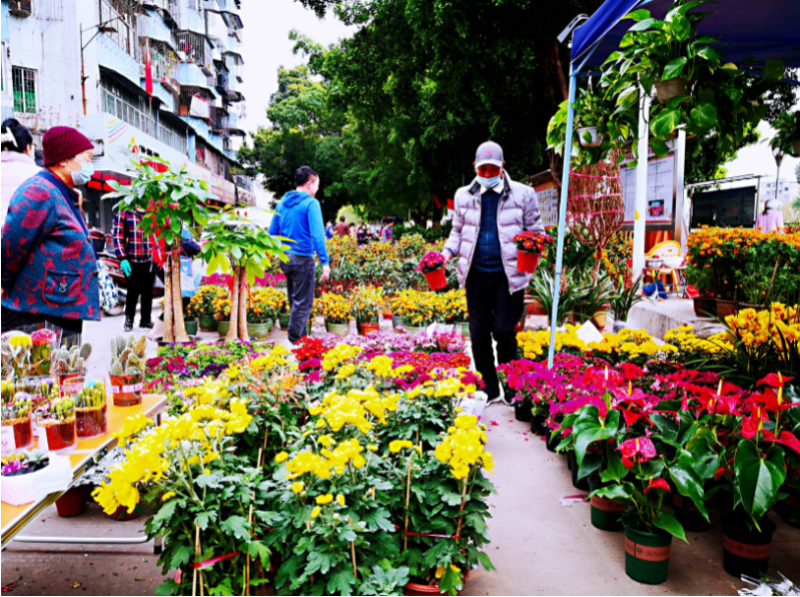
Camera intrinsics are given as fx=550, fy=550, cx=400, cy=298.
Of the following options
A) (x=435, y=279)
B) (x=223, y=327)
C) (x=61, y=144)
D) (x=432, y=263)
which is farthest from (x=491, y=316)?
(x=223, y=327)

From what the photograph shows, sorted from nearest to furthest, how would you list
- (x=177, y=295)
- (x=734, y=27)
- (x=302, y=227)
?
(x=734, y=27) < (x=177, y=295) < (x=302, y=227)

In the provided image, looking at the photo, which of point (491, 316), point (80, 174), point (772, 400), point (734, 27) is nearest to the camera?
point (772, 400)

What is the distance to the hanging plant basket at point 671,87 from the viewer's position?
2.61 m

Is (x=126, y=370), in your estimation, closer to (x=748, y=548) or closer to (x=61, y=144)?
(x=61, y=144)

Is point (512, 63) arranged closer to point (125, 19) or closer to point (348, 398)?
point (125, 19)

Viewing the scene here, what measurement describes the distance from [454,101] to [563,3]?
2698 millimetres

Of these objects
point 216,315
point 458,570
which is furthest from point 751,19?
point 216,315

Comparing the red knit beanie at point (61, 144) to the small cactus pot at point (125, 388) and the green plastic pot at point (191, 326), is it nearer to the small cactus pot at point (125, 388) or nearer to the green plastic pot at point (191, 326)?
the small cactus pot at point (125, 388)

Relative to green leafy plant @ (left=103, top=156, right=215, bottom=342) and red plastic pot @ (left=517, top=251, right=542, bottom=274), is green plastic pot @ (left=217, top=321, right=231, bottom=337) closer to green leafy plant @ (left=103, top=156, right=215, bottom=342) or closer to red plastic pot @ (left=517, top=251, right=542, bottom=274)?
green leafy plant @ (left=103, top=156, right=215, bottom=342)

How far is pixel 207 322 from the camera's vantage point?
25.2ft

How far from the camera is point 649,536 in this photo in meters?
2.28

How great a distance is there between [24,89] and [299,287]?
3.69 metres

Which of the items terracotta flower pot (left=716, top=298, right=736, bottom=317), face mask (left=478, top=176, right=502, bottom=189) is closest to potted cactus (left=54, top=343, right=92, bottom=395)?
face mask (left=478, top=176, right=502, bottom=189)

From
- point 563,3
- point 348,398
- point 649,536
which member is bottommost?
point 649,536
